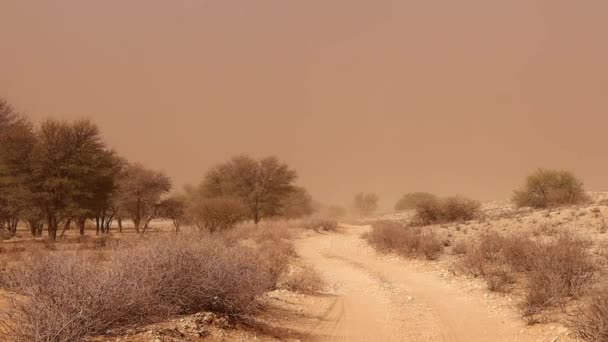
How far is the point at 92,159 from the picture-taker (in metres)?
28.2

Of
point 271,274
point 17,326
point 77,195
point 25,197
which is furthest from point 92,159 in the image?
point 17,326

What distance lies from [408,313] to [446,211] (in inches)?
929

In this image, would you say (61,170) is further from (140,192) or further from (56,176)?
(140,192)

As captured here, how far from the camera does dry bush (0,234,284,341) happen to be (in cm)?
544

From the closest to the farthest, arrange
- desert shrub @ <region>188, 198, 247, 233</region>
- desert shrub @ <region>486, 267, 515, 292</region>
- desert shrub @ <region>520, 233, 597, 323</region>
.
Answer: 1. desert shrub @ <region>520, 233, 597, 323</region>
2. desert shrub @ <region>486, 267, 515, 292</region>
3. desert shrub @ <region>188, 198, 247, 233</region>

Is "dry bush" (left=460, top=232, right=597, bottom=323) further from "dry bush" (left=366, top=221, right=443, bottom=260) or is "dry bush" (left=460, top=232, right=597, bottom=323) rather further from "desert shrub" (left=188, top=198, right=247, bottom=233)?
"desert shrub" (left=188, top=198, right=247, bottom=233)

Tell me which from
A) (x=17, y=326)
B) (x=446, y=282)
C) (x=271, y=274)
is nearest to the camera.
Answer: (x=17, y=326)

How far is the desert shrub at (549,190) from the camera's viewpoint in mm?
35406

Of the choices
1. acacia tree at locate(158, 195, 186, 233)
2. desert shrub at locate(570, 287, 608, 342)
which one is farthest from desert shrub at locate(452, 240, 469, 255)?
acacia tree at locate(158, 195, 186, 233)

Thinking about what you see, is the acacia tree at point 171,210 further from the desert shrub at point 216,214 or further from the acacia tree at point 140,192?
the desert shrub at point 216,214

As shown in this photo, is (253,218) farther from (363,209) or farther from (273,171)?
(363,209)

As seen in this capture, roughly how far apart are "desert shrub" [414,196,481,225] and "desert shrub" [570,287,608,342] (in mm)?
25350

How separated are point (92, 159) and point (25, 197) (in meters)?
4.12

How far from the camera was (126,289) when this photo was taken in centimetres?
642
